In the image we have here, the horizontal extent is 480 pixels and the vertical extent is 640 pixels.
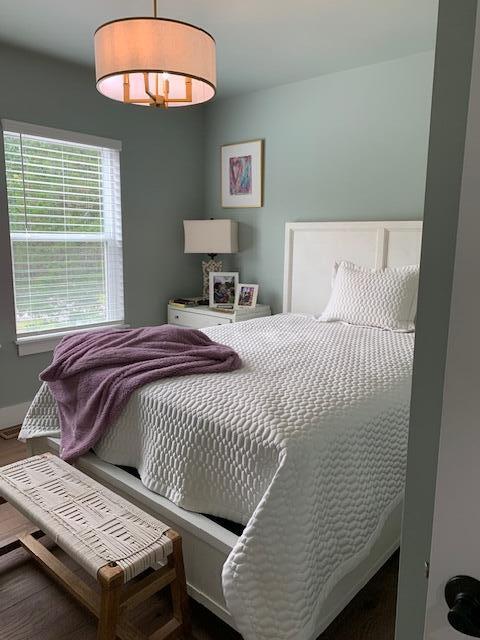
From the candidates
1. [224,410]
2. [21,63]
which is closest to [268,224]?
[21,63]

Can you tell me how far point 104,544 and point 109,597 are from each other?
15 centimetres

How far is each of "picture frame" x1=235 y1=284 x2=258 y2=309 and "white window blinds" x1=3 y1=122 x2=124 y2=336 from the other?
97 cm

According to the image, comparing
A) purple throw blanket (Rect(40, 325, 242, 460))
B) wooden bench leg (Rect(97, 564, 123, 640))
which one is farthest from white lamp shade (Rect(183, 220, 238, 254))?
wooden bench leg (Rect(97, 564, 123, 640))

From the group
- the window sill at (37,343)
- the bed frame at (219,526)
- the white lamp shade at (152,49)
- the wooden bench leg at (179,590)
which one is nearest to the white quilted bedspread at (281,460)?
the bed frame at (219,526)

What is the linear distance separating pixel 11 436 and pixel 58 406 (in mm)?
1143

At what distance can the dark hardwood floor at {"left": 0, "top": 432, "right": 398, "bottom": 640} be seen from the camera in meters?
1.60

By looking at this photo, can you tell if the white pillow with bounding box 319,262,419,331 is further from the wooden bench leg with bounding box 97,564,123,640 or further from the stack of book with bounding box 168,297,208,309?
the wooden bench leg with bounding box 97,564,123,640

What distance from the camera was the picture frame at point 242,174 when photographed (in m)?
3.89

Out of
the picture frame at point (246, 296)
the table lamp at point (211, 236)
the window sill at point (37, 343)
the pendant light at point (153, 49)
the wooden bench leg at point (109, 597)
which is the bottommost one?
the wooden bench leg at point (109, 597)

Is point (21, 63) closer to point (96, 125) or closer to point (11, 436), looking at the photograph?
point (96, 125)

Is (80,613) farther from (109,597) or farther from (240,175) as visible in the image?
(240,175)

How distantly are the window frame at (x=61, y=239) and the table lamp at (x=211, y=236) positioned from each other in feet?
1.98

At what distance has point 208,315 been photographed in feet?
12.4

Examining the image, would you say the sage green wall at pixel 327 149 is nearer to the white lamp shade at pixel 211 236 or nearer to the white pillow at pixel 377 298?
the white lamp shade at pixel 211 236
